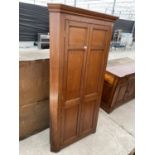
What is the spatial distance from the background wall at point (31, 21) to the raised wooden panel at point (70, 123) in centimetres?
364

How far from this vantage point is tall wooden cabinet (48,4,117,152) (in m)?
1.40

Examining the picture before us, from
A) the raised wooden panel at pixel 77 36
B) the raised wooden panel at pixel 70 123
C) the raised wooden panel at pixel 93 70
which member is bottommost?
the raised wooden panel at pixel 70 123

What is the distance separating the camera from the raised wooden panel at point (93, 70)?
179cm

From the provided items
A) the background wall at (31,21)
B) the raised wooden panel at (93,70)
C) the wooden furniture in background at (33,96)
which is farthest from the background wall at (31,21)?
the raised wooden panel at (93,70)

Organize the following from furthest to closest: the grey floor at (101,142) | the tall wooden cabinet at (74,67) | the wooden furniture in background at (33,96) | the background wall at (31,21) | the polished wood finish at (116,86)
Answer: the background wall at (31,21) → the polished wood finish at (116,86) → the grey floor at (101,142) → the wooden furniture in background at (33,96) → the tall wooden cabinet at (74,67)

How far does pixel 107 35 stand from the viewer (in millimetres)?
1788

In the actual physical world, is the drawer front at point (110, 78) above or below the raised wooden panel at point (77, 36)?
below

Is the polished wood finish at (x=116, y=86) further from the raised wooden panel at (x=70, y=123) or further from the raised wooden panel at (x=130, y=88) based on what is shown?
the raised wooden panel at (x=70, y=123)

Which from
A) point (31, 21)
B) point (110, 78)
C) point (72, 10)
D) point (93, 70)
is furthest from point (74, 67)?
point (31, 21)

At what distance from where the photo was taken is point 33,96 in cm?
199

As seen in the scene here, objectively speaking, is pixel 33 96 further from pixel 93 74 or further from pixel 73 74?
pixel 93 74

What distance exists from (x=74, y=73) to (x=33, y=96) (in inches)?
28.3
